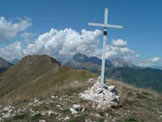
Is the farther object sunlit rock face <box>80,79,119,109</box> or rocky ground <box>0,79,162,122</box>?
sunlit rock face <box>80,79,119,109</box>

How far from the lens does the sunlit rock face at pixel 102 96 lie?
1530cm

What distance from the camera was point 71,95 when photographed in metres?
18.8

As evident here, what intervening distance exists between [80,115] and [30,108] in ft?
10.6

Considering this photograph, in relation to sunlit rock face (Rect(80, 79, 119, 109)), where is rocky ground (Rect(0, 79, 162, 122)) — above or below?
below

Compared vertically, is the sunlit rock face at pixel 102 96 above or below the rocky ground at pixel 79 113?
above

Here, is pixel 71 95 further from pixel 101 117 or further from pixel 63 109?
pixel 101 117

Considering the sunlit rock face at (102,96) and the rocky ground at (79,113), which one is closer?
the rocky ground at (79,113)

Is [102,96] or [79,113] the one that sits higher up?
[102,96]

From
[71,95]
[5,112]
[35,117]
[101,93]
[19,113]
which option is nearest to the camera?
[35,117]

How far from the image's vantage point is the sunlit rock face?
15.3 metres

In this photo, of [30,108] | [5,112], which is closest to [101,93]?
[30,108]

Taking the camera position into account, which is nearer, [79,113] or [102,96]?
[79,113]

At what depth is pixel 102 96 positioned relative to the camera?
1590 centimetres

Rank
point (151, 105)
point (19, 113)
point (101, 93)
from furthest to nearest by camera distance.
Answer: point (151, 105)
point (101, 93)
point (19, 113)
